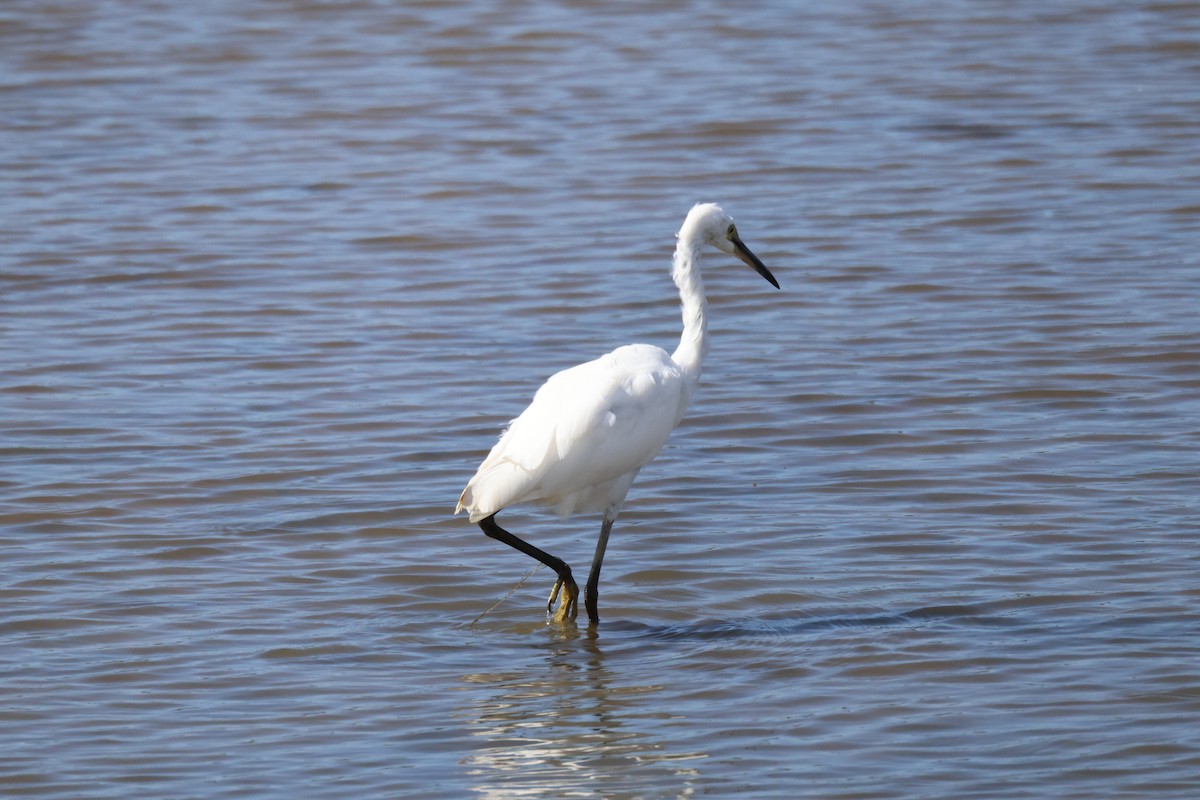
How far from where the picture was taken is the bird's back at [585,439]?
629 cm

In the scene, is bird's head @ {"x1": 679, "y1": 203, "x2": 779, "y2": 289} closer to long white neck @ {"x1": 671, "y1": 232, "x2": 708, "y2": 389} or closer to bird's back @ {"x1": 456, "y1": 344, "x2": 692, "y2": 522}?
long white neck @ {"x1": 671, "y1": 232, "x2": 708, "y2": 389}

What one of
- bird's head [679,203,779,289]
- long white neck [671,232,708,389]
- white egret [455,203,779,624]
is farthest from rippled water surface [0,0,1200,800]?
bird's head [679,203,779,289]

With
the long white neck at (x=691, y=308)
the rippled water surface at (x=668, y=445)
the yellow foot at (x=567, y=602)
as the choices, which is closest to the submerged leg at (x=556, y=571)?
the yellow foot at (x=567, y=602)

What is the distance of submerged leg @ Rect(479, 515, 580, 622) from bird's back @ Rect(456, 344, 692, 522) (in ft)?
0.47

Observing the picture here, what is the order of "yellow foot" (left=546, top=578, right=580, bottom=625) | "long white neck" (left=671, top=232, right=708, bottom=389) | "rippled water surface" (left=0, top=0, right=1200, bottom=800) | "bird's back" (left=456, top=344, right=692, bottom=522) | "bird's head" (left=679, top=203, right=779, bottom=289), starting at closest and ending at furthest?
1. "rippled water surface" (left=0, top=0, right=1200, bottom=800)
2. "bird's back" (left=456, top=344, right=692, bottom=522)
3. "yellow foot" (left=546, top=578, right=580, bottom=625)
4. "long white neck" (left=671, top=232, right=708, bottom=389)
5. "bird's head" (left=679, top=203, right=779, bottom=289)

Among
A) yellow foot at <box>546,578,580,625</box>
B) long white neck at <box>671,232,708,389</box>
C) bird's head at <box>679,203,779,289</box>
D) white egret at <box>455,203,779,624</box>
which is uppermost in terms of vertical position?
bird's head at <box>679,203,779,289</box>

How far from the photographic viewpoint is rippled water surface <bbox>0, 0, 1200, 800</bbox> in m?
5.40

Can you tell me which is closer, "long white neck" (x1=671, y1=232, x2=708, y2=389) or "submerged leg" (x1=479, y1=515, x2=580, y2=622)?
"submerged leg" (x1=479, y1=515, x2=580, y2=622)

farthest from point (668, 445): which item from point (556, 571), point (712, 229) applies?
point (556, 571)

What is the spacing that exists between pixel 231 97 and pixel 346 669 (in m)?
11.0

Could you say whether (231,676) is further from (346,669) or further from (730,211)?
(730,211)

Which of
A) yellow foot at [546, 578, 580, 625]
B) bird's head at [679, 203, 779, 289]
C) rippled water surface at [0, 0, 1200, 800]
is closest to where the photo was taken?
rippled water surface at [0, 0, 1200, 800]

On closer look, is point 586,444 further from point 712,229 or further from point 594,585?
point 712,229

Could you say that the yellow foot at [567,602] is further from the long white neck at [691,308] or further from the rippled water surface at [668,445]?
the long white neck at [691,308]
